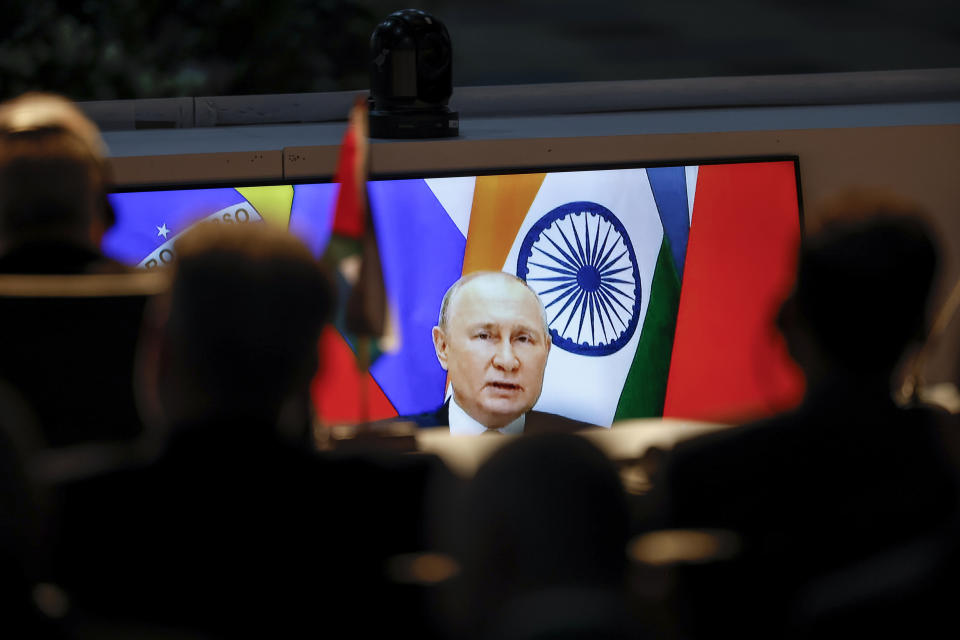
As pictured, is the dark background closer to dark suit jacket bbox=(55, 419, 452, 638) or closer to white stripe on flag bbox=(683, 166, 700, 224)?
white stripe on flag bbox=(683, 166, 700, 224)

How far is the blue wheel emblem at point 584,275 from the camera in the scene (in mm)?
3115

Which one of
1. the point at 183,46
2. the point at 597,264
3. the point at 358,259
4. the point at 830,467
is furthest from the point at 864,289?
the point at 183,46

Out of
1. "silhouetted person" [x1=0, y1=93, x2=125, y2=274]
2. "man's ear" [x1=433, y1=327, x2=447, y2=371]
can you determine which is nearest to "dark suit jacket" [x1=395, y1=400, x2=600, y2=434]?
"man's ear" [x1=433, y1=327, x2=447, y2=371]

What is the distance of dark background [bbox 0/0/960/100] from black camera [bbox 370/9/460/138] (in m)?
1.06

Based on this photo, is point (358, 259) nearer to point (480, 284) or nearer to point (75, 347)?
point (75, 347)

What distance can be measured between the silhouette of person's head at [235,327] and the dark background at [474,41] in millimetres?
3081

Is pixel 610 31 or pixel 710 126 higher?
pixel 610 31

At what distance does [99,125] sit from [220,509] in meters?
2.62

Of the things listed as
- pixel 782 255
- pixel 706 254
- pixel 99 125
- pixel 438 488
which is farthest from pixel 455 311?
pixel 438 488

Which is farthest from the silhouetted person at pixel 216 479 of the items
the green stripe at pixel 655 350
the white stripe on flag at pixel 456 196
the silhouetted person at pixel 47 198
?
the green stripe at pixel 655 350

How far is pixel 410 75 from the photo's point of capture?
3113 mm

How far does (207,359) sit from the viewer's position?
3.88 feet

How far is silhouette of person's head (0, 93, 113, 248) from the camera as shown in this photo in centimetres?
178

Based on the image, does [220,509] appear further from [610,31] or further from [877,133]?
[610,31]
